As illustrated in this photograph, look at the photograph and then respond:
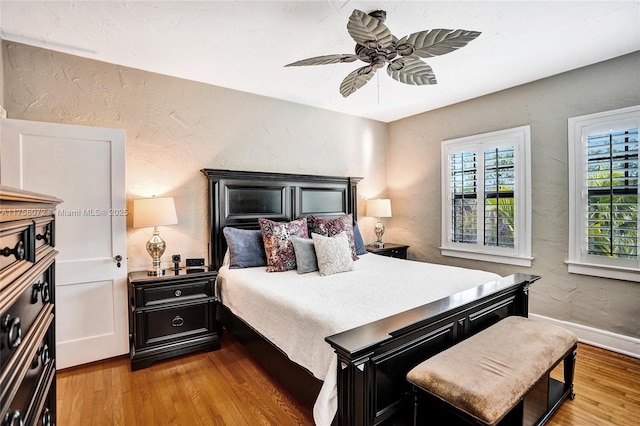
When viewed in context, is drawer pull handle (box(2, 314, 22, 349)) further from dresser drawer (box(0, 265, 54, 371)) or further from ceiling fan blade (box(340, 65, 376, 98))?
ceiling fan blade (box(340, 65, 376, 98))

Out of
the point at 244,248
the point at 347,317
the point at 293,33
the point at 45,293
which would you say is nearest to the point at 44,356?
the point at 45,293

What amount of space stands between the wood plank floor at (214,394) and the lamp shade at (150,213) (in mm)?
1204

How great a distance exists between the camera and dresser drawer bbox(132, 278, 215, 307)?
267 centimetres

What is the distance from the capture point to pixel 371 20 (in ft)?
5.71

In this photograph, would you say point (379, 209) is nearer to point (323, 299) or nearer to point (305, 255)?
point (305, 255)

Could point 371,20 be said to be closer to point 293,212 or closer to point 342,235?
point 342,235

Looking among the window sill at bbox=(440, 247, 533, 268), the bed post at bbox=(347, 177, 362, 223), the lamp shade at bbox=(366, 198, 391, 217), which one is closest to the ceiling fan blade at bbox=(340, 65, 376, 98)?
the bed post at bbox=(347, 177, 362, 223)

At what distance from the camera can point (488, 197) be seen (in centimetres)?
382

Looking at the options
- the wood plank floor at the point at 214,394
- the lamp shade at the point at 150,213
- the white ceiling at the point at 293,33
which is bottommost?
the wood plank floor at the point at 214,394

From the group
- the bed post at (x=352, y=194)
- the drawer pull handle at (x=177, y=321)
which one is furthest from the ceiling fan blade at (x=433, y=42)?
the drawer pull handle at (x=177, y=321)

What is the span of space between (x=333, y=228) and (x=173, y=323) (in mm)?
1815

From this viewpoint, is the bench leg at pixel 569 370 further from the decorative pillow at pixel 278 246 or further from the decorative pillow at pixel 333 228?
the decorative pillow at pixel 278 246

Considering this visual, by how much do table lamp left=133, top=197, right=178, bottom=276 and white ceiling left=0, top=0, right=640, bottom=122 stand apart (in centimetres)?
126

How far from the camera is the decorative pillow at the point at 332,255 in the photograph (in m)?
2.90
